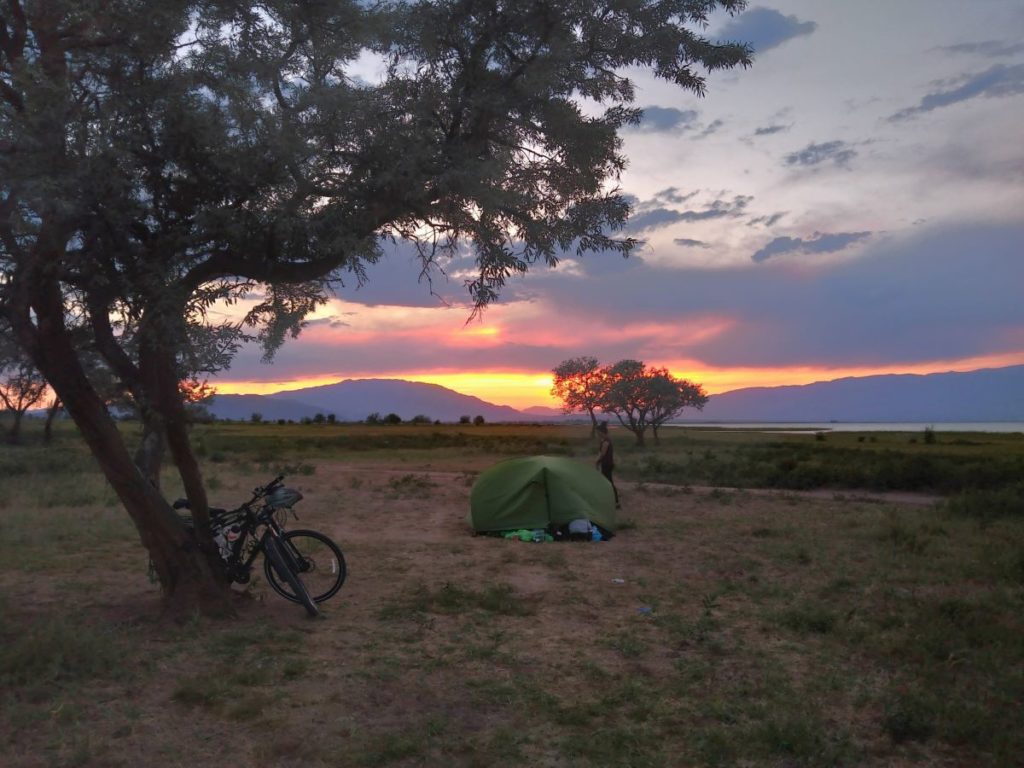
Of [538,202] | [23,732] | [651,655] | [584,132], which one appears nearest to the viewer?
[23,732]

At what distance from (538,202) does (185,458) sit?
5.16 meters

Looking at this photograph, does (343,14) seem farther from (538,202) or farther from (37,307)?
(37,307)

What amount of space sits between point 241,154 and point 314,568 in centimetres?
506

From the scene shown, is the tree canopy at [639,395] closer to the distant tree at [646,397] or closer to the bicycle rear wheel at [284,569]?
the distant tree at [646,397]

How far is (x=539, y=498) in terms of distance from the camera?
53.7ft

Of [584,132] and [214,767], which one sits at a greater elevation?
[584,132]

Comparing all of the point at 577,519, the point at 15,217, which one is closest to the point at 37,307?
the point at 15,217

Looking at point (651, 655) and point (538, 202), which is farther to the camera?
point (538, 202)

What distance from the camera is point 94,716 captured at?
6008 mm

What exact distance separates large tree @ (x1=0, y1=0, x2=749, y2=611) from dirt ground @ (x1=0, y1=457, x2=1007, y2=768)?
180 centimetres

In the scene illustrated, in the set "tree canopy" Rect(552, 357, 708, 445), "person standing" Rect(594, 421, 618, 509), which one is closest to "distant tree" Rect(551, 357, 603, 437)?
"tree canopy" Rect(552, 357, 708, 445)

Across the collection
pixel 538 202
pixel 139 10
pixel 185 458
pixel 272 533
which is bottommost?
pixel 272 533

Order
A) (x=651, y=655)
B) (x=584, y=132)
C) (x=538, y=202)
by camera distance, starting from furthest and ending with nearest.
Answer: (x=538, y=202), (x=584, y=132), (x=651, y=655)

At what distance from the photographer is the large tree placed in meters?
7.94
